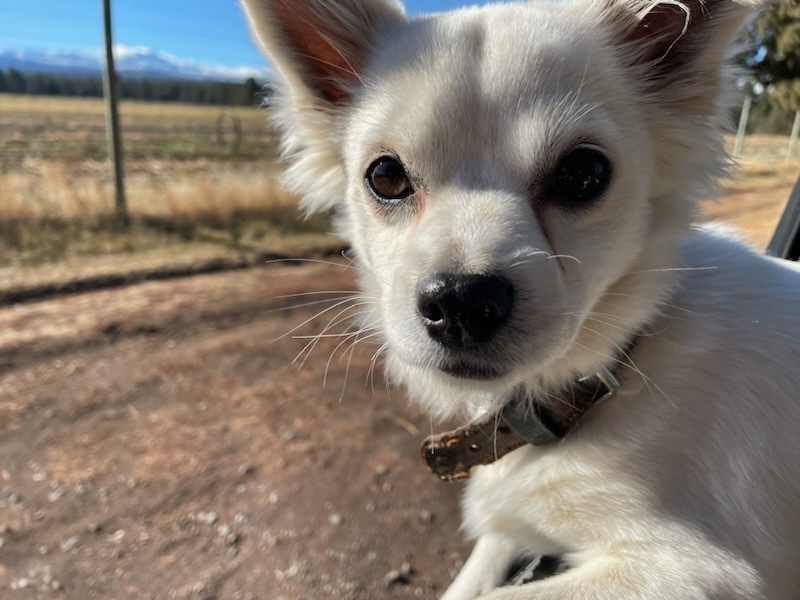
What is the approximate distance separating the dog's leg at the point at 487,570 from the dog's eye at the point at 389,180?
1.02m

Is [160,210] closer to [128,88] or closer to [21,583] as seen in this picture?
[21,583]

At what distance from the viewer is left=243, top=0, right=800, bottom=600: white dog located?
1331 mm

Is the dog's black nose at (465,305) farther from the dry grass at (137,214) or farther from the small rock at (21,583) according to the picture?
the dry grass at (137,214)

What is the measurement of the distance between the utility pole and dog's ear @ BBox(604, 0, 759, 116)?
19.4 ft


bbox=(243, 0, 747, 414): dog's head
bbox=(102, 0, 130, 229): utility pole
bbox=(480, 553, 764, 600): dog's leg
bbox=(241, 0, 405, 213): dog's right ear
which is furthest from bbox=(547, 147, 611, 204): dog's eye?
bbox=(102, 0, 130, 229): utility pole

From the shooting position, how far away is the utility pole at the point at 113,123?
615cm

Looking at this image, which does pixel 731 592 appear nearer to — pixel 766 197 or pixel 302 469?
pixel 302 469

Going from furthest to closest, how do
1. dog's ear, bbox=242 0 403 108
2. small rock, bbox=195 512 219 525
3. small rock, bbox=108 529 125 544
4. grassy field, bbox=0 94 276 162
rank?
grassy field, bbox=0 94 276 162 < small rock, bbox=195 512 219 525 < small rock, bbox=108 529 125 544 < dog's ear, bbox=242 0 403 108

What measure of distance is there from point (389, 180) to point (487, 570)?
1.17 m

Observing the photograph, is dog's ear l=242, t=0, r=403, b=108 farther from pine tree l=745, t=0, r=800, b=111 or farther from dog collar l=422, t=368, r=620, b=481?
pine tree l=745, t=0, r=800, b=111

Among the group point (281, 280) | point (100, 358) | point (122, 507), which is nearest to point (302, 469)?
point (122, 507)

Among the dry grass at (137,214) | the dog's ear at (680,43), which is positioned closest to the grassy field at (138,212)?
the dry grass at (137,214)

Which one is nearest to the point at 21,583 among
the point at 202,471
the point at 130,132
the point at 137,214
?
the point at 202,471

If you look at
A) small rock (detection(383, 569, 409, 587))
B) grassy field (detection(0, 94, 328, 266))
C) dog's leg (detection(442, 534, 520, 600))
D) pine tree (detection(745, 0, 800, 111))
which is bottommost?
grassy field (detection(0, 94, 328, 266))
